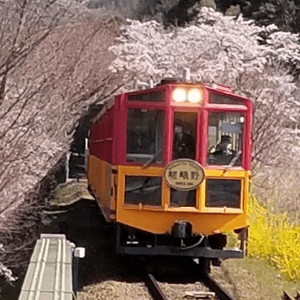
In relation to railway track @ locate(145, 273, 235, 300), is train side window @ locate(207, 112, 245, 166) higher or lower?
higher

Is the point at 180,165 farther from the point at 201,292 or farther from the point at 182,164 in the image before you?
the point at 201,292

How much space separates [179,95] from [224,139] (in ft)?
2.32

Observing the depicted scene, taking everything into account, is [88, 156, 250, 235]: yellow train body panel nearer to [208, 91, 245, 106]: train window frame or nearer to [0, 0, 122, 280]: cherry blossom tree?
[208, 91, 245, 106]: train window frame

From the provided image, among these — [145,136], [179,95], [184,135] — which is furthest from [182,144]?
[179,95]

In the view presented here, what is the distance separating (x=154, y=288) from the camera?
8242 millimetres

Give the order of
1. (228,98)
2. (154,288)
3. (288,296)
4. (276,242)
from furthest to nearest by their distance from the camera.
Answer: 1. (276,242)
2. (228,98)
3. (154,288)
4. (288,296)

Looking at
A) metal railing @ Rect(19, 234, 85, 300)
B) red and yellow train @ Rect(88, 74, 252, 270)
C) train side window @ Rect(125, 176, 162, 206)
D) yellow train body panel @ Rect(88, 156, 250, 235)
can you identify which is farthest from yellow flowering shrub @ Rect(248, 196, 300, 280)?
metal railing @ Rect(19, 234, 85, 300)

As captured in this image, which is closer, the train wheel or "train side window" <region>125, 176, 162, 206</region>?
"train side window" <region>125, 176, 162, 206</region>

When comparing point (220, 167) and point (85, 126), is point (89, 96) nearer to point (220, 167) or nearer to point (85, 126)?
point (85, 126)

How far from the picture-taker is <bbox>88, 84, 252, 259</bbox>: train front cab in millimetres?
8688

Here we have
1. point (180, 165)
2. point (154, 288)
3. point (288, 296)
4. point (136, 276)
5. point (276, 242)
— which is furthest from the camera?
point (276, 242)

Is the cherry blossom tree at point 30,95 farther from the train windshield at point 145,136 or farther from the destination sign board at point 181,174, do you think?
the destination sign board at point 181,174

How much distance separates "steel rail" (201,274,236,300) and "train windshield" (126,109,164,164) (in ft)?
4.66

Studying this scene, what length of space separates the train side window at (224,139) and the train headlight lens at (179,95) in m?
0.36
